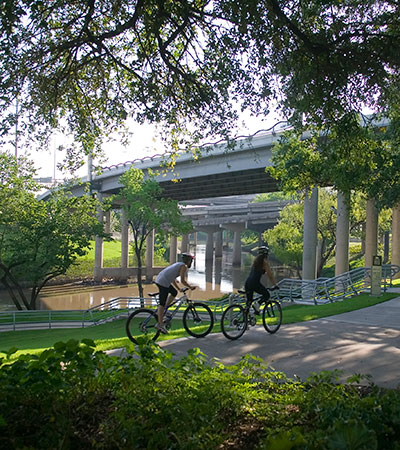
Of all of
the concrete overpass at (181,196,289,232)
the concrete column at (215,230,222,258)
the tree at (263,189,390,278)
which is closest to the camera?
the tree at (263,189,390,278)

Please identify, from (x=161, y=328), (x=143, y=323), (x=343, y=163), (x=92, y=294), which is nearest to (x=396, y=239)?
(x=343, y=163)

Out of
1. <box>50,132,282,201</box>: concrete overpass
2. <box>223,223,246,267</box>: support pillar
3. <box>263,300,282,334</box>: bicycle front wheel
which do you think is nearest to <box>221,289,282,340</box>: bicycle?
<box>263,300,282,334</box>: bicycle front wheel

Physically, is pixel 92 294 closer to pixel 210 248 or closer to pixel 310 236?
pixel 310 236

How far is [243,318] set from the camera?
9211 millimetres

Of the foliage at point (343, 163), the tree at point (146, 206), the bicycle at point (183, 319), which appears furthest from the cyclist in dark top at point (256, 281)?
the tree at point (146, 206)

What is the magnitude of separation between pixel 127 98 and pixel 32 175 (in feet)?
57.1

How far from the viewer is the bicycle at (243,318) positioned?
29.6 feet

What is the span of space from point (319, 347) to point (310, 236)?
2443cm

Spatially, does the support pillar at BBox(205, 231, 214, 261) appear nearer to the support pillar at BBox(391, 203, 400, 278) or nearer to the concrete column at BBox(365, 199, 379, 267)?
the support pillar at BBox(391, 203, 400, 278)

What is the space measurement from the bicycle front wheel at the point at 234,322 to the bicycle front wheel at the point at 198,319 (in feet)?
0.94

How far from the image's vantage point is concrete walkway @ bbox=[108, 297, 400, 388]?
22.2 ft

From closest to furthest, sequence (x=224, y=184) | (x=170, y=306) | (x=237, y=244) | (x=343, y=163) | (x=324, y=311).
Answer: (x=170, y=306) → (x=324, y=311) → (x=343, y=163) → (x=224, y=184) → (x=237, y=244)

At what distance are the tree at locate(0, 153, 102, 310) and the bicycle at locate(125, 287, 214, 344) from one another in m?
17.2

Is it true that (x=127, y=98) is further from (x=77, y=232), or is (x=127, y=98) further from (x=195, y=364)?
(x=77, y=232)
